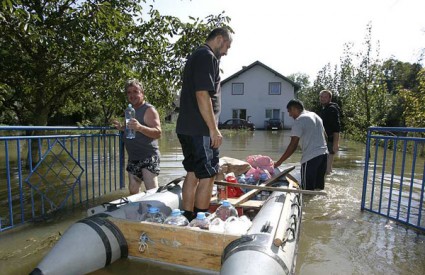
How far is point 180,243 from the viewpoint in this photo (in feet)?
→ 8.54

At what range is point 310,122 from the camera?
16.5 ft

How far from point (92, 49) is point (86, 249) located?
4.80 metres

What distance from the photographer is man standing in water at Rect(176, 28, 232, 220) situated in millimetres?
2869

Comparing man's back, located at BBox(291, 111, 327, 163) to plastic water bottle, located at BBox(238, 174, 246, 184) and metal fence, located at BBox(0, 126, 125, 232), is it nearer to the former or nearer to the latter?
plastic water bottle, located at BBox(238, 174, 246, 184)

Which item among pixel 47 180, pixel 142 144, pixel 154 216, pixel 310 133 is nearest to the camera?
pixel 154 216

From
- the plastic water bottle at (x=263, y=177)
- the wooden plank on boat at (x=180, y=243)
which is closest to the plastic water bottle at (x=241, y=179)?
the plastic water bottle at (x=263, y=177)

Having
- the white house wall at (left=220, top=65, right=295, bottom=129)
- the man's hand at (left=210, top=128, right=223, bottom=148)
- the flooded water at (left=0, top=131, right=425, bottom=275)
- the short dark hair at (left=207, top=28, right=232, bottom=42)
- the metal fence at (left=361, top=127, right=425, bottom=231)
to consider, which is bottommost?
the flooded water at (left=0, top=131, right=425, bottom=275)

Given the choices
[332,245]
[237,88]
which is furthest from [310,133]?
[237,88]

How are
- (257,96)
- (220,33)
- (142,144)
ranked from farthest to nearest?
(257,96) → (142,144) → (220,33)

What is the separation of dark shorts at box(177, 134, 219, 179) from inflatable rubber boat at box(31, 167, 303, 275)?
61 cm

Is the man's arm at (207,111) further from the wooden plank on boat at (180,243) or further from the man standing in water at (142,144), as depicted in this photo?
the man standing in water at (142,144)

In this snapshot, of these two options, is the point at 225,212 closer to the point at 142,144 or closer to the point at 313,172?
the point at 142,144

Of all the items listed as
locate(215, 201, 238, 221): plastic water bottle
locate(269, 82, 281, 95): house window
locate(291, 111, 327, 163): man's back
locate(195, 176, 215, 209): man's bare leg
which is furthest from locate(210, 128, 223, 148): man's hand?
locate(269, 82, 281, 95): house window

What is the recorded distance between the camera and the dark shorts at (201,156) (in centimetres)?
299
